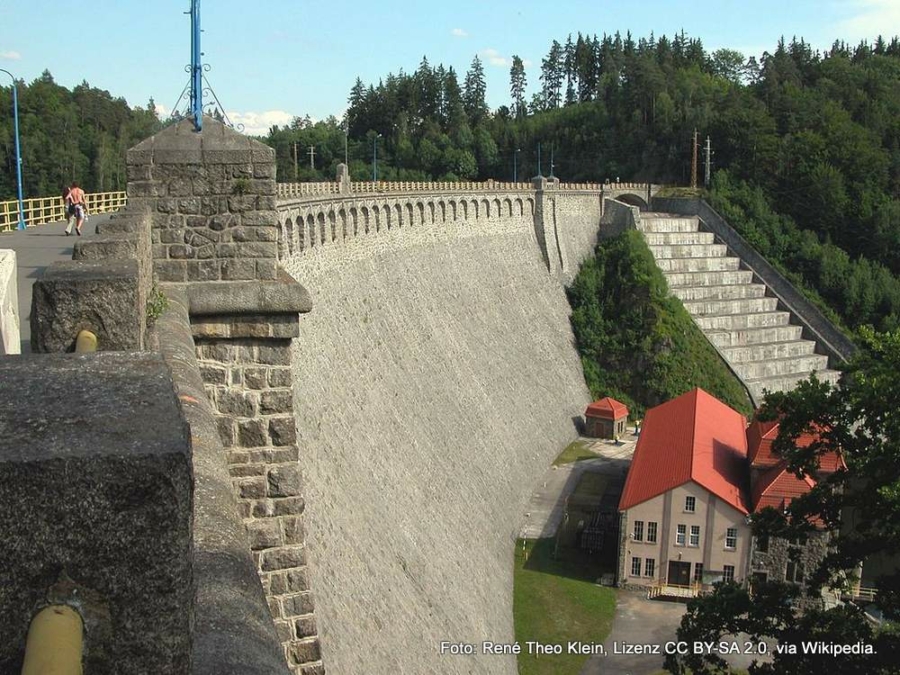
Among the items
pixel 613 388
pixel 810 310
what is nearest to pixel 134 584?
pixel 613 388

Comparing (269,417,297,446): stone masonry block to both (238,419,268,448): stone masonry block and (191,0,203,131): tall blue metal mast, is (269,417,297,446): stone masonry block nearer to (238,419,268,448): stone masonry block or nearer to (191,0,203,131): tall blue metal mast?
(238,419,268,448): stone masonry block

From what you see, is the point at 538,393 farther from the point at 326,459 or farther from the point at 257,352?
the point at 257,352

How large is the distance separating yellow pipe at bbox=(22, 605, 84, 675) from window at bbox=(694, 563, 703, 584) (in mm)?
28168

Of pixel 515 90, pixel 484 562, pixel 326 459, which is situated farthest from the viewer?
pixel 515 90

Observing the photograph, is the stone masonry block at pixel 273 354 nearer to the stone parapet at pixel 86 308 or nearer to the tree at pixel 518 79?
the stone parapet at pixel 86 308

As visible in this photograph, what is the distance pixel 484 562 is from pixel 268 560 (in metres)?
18.1

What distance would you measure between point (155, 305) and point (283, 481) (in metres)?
2.18

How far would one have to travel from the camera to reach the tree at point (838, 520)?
11.8 meters

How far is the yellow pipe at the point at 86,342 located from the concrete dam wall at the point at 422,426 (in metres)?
10.2

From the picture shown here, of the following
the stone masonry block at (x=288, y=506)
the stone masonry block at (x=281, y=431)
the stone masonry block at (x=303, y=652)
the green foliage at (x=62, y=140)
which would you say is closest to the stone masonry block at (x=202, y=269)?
the stone masonry block at (x=281, y=431)

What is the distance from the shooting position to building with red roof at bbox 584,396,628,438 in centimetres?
4122

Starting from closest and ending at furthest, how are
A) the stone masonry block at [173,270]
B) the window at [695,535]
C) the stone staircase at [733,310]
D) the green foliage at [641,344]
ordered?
the stone masonry block at [173,270]
the window at [695,535]
the green foliage at [641,344]
the stone staircase at [733,310]

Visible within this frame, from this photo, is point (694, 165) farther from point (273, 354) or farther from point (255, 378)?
point (255, 378)

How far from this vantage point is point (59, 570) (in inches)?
67.6
